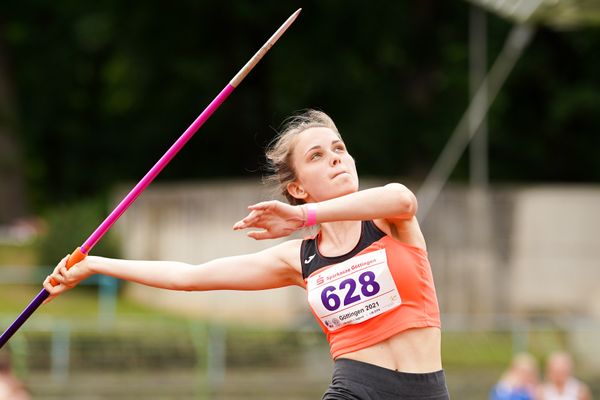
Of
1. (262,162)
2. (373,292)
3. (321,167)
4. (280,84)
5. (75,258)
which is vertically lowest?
(373,292)

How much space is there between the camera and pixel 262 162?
20203mm

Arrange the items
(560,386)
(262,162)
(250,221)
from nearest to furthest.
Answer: (250,221) < (560,386) < (262,162)

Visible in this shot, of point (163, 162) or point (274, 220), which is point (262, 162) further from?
point (274, 220)

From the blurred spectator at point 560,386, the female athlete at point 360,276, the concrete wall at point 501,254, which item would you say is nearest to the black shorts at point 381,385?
the female athlete at point 360,276

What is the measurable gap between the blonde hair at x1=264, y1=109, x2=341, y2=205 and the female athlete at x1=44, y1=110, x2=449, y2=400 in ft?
0.08

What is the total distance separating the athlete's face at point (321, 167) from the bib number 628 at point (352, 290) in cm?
34

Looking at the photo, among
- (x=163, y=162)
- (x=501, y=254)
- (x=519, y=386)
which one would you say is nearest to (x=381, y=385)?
(x=163, y=162)

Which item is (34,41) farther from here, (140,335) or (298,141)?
(298,141)

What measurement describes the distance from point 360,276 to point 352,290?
0.20 feet

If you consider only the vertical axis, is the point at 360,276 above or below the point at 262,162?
below

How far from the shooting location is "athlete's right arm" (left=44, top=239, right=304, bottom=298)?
4941 mm

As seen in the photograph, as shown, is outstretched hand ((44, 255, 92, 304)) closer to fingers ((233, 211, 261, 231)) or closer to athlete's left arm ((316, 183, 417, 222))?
fingers ((233, 211, 261, 231))

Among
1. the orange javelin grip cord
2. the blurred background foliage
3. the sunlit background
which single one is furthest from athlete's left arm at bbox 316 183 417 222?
the blurred background foliage

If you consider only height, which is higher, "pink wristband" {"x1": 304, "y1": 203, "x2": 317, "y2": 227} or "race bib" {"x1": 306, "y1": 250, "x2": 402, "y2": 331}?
"pink wristband" {"x1": 304, "y1": 203, "x2": 317, "y2": 227}
